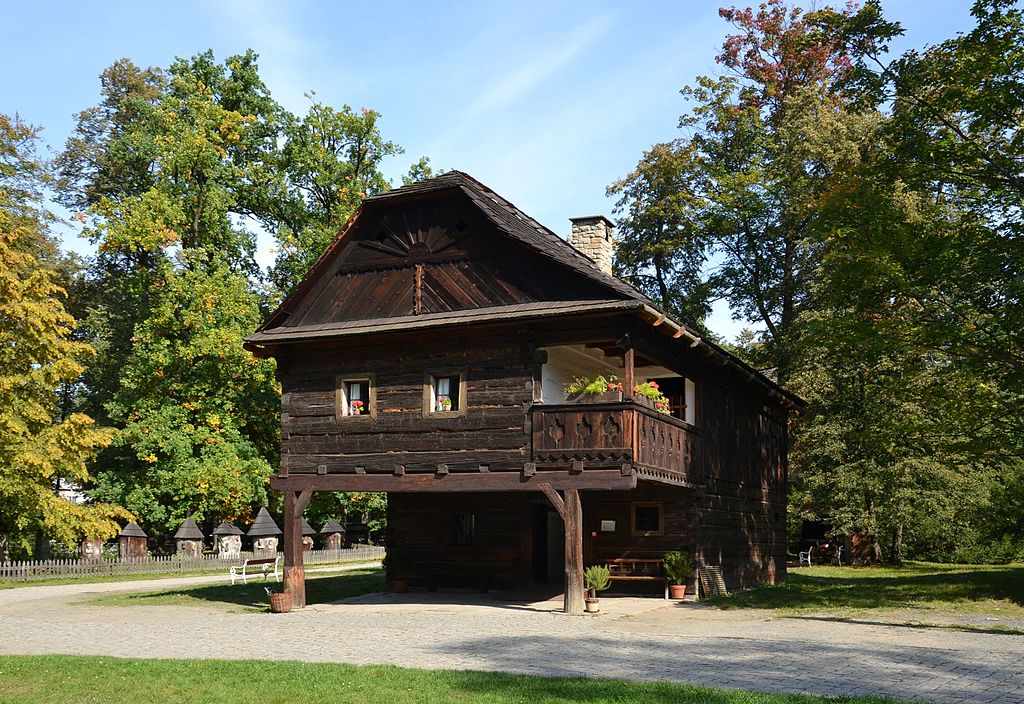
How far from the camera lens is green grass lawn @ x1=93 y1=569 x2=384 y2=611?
23.6 metres

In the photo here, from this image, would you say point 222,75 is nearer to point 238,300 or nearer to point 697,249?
point 238,300

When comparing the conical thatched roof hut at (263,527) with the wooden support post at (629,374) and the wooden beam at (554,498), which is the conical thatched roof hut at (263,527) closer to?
the wooden beam at (554,498)

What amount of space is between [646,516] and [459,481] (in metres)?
5.38

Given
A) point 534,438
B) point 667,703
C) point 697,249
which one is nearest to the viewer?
point 667,703

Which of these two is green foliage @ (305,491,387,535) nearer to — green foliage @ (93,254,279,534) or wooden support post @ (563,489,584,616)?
green foliage @ (93,254,279,534)

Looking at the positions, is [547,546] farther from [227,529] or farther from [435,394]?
[227,529]

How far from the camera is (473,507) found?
986 inches

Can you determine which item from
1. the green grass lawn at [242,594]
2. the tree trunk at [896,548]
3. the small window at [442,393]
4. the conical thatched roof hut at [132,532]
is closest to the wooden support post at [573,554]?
the small window at [442,393]

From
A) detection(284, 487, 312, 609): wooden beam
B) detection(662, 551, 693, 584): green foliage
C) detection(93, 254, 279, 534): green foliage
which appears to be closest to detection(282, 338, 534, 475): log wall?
detection(284, 487, 312, 609): wooden beam

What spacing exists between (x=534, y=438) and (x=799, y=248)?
26.0 m

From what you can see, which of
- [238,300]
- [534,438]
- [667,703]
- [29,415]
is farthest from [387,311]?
[238,300]

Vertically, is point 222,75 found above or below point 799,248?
above

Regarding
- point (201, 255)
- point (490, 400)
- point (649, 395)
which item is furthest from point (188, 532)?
point (649, 395)

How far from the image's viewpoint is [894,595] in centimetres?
2309
